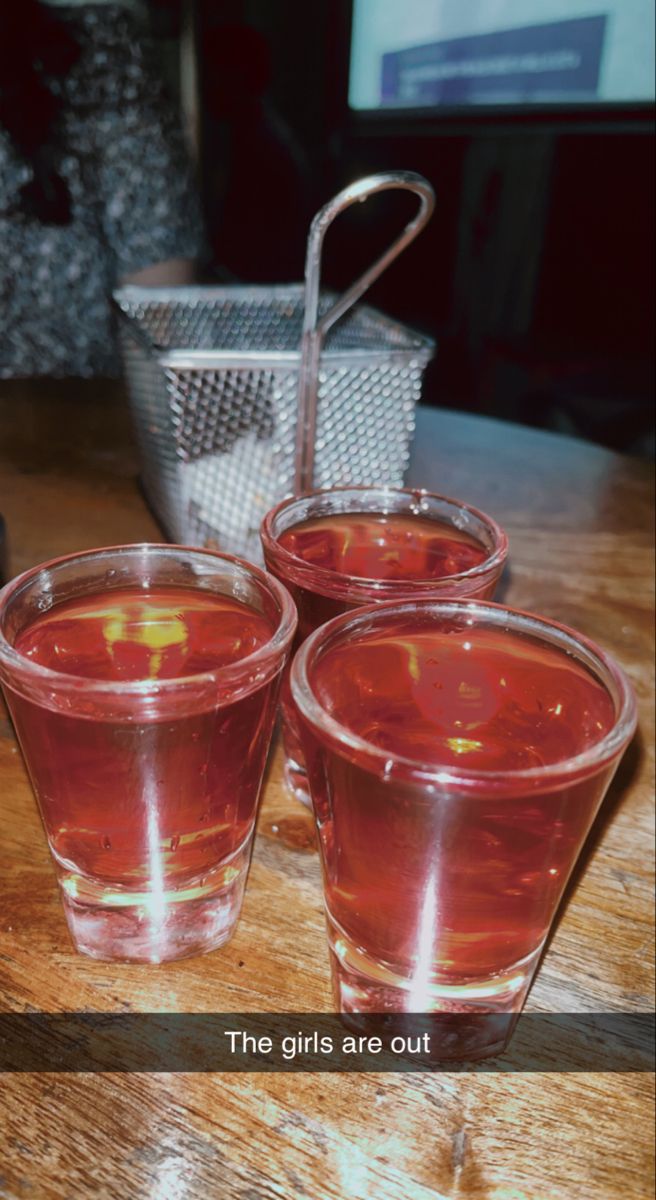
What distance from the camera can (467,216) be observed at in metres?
2.65

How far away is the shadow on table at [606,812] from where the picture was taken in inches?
17.3

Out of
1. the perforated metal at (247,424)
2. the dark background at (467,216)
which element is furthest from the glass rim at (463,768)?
the dark background at (467,216)

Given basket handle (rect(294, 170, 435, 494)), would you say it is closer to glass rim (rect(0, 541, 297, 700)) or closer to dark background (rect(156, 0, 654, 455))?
glass rim (rect(0, 541, 297, 700))

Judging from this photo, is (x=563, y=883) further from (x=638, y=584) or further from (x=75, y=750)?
(x=638, y=584)

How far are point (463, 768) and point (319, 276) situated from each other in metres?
0.42

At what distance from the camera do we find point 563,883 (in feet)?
1.11

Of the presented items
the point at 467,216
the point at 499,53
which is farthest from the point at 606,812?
the point at 467,216

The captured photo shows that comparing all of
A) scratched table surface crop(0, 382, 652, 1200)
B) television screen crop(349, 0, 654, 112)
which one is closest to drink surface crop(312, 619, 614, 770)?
Answer: scratched table surface crop(0, 382, 652, 1200)

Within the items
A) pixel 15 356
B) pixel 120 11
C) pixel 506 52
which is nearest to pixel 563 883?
pixel 15 356

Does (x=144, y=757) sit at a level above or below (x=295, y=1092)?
above

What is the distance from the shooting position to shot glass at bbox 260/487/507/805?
0.46 metres

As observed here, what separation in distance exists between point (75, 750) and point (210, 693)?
6 cm

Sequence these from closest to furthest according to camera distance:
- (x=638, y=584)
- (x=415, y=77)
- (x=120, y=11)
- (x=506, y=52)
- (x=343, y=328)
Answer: (x=638, y=584)
(x=343, y=328)
(x=120, y=11)
(x=506, y=52)
(x=415, y=77)

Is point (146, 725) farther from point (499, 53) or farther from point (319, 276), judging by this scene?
point (499, 53)
